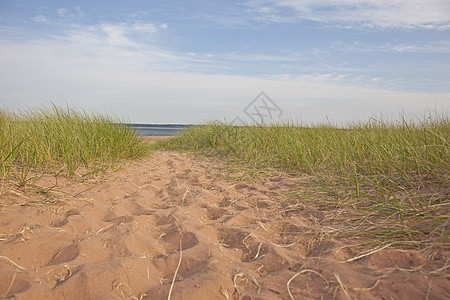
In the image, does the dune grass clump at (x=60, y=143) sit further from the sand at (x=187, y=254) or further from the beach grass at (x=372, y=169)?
the beach grass at (x=372, y=169)

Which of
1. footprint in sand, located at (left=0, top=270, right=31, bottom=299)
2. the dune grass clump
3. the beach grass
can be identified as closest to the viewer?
footprint in sand, located at (left=0, top=270, right=31, bottom=299)

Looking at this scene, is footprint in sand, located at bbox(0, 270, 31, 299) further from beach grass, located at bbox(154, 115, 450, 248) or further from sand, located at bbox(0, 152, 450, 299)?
beach grass, located at bbox(154, 115, 450, 248)

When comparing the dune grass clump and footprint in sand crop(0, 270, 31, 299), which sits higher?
the dune grass clump

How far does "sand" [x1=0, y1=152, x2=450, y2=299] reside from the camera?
124 cm

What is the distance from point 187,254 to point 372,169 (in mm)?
2166

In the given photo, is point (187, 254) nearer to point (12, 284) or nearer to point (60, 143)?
point (12, 284)

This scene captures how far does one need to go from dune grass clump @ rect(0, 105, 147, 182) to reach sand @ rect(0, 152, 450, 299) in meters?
0.61

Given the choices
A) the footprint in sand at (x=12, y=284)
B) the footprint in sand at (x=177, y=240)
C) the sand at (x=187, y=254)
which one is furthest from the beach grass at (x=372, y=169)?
the footprint in sand at (x=12, y=284)

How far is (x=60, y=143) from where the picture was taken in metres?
3.40

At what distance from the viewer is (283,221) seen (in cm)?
205

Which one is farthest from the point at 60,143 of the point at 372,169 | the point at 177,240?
the point at 372,169

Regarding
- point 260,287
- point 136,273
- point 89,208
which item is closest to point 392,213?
point 260,287

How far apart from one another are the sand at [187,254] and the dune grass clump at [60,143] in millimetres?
615

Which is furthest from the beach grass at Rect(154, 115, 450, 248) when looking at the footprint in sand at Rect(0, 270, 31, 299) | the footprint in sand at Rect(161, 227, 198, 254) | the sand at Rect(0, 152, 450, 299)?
the footprint in sand at Rect(0, 270, 31, 299)
